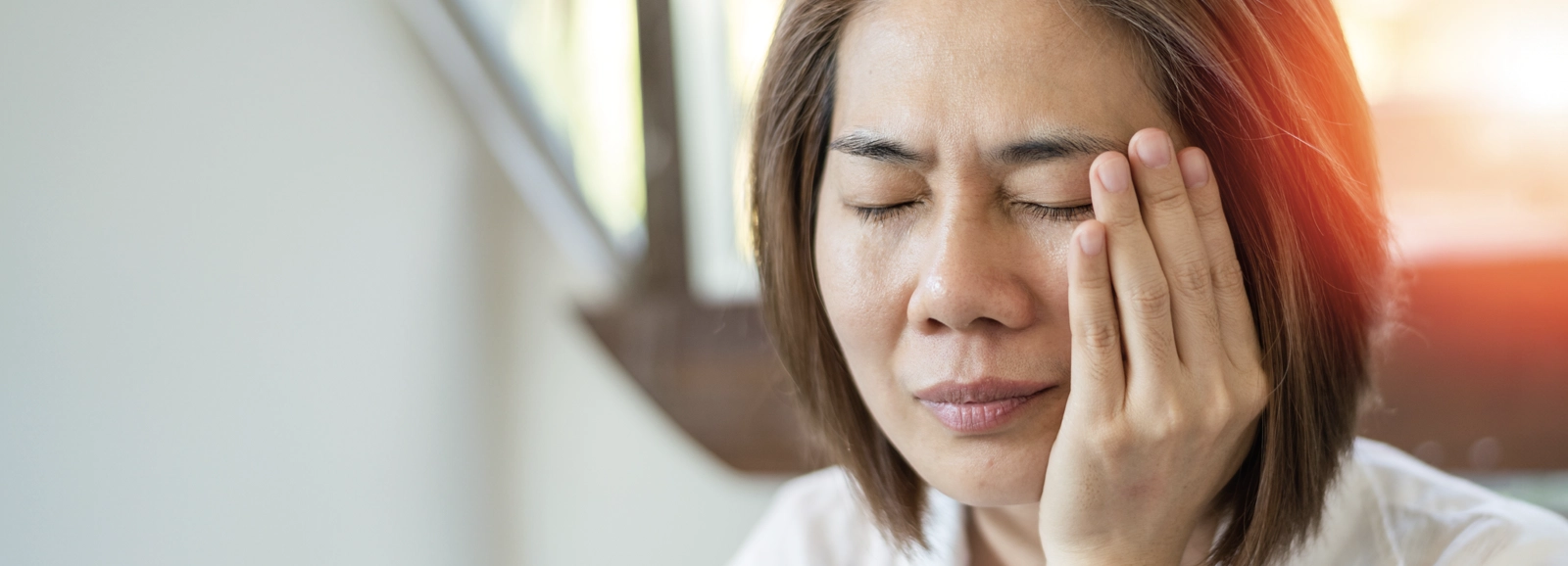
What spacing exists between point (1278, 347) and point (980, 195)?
27 centimetres

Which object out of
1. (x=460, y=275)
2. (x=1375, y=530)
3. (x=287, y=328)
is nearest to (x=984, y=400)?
(x=1375, y=530)

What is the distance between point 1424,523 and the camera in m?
0.94

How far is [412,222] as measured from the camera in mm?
1841

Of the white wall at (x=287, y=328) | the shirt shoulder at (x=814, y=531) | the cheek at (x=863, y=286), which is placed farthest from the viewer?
the shirt shoulder at (x=814, y=531)

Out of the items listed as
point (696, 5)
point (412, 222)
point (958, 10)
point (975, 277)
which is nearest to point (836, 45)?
point (958, 10)

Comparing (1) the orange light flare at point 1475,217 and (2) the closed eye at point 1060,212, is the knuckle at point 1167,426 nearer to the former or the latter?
(2) the closed eye at point 1060,212

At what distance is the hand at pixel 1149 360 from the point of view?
2.54ft

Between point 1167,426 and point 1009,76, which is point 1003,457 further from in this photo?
point 1009,76

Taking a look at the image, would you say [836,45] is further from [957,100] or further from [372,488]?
[372,488]

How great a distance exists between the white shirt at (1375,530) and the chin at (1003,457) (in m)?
0.25

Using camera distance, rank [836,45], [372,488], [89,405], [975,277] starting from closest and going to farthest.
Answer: [975,277] < [836,45] < [89,405] < [372,488]

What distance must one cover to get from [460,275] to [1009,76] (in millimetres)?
1401

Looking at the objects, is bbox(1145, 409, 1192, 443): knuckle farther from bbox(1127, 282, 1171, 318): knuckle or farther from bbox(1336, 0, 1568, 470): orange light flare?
bbox(1336, 0, 1568, 470): orange light flare

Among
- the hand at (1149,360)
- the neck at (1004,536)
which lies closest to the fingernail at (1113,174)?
the hand at (1149,360)
